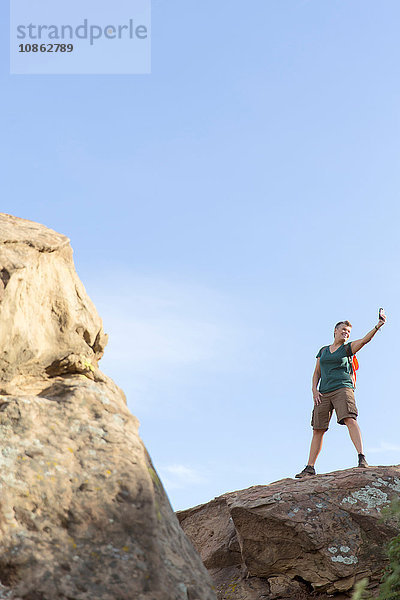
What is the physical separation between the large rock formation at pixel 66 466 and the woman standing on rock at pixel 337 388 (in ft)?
18.3

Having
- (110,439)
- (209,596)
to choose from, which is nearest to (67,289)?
(110,439)

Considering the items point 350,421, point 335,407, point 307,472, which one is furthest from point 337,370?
point 307,472

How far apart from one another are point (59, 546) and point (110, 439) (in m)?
1.03

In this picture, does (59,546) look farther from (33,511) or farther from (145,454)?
(145,454)

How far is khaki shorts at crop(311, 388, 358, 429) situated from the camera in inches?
438

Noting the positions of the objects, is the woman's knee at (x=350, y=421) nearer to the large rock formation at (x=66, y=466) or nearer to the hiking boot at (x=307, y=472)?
the hiking boot at (x=307, y=472)

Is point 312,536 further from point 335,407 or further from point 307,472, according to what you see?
point 335,407

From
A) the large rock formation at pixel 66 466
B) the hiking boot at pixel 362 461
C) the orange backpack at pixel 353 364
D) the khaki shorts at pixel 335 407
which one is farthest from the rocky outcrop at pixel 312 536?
the large rock formation at pixel 66 466

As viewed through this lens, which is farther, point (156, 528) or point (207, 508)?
point (207, 508)

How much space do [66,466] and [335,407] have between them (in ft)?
22.3

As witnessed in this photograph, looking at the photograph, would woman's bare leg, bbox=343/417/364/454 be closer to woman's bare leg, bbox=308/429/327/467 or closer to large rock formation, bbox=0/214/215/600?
woman's bare leg, bbox=308/429/327/467

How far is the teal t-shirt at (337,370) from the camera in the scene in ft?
37.3

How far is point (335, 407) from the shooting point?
11.3 meters

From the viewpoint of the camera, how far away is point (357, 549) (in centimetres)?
891
